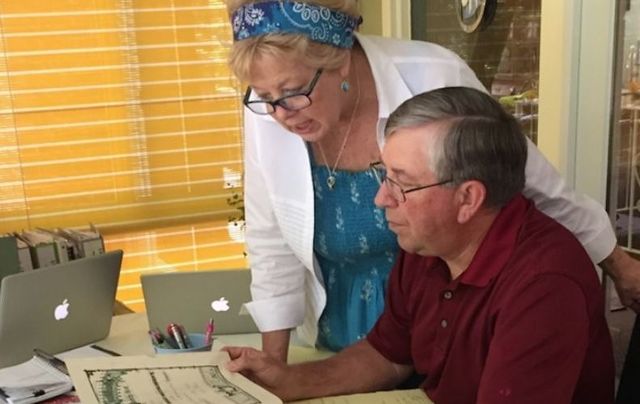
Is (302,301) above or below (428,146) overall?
below

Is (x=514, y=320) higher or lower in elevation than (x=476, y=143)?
lower

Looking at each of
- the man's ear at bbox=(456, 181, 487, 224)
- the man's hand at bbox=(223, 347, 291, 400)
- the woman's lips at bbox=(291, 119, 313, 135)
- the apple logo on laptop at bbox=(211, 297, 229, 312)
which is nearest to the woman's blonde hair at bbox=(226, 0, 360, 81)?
the woman's lips at bbox=(291, 119, 313, 135)

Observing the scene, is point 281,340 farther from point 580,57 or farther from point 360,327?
point 580,57

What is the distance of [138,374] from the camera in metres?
1.19

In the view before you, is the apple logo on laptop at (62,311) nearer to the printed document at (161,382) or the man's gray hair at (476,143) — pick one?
the printed document at (161,382)

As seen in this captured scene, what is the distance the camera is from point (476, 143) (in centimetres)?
109

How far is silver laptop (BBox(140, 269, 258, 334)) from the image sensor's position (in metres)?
1.73

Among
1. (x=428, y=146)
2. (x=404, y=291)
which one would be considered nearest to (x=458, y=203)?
(x=428, y=146)

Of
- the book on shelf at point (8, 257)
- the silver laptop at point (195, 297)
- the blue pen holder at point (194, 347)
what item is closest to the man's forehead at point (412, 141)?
the blue pen holder at point (194, 347)

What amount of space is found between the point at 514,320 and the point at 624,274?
1.46 ft

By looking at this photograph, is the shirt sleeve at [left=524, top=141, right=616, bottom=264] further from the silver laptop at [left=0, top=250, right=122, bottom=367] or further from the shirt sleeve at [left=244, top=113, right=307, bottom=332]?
the silver laptop at [left=0, top=250, right=122, bottom=367]

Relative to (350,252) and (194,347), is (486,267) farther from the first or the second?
(194,347)

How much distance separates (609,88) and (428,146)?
1147mm

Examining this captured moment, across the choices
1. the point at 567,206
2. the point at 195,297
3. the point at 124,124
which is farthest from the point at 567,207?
the point at 124,124
